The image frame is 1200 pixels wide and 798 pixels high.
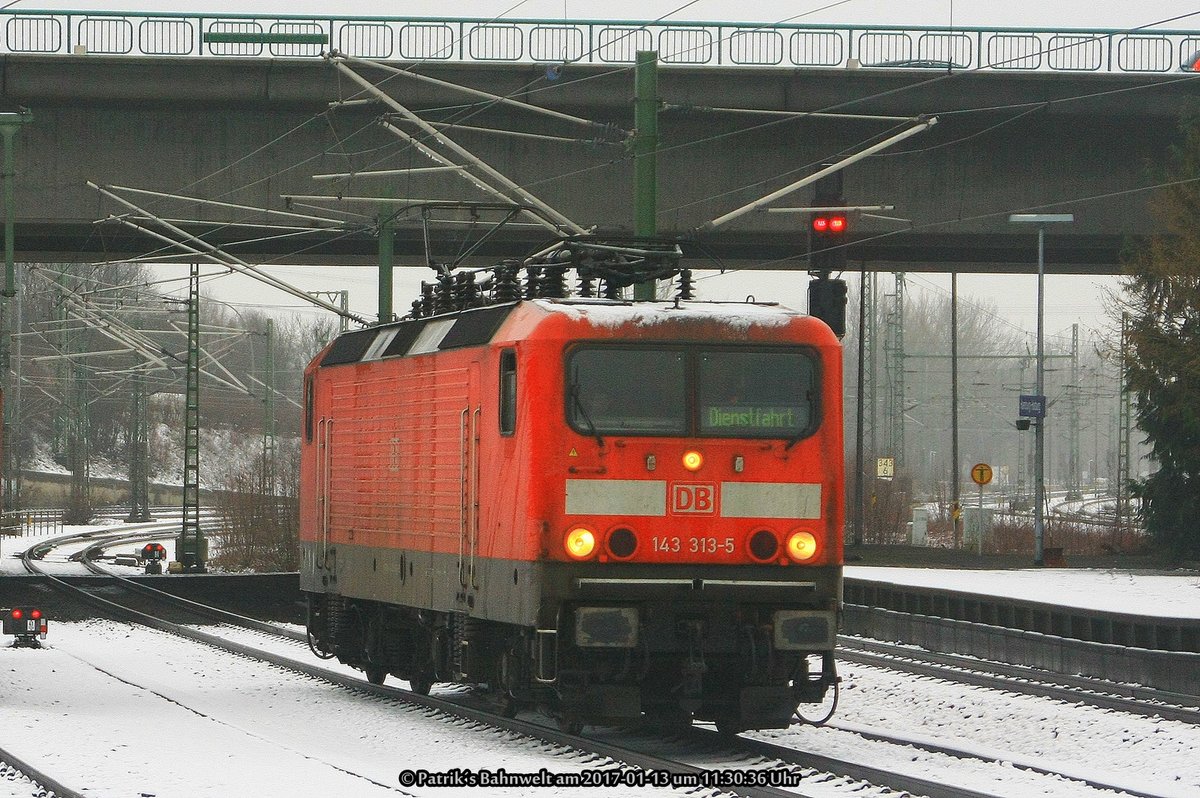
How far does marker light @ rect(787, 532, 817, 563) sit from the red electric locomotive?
1 centimetres

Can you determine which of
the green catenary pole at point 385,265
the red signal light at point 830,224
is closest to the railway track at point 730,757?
the red signal light at point 830,224

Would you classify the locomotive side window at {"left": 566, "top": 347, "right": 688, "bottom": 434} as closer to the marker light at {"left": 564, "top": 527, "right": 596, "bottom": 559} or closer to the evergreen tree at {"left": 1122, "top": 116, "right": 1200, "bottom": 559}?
the marker light at {"left": 564, "top": 527, "right": 596, "bottom": 559}

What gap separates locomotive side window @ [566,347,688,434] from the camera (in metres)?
13.1

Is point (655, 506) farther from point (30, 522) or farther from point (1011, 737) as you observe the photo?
point (30, 522)

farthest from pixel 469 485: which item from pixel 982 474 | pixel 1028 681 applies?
pixel 982 474

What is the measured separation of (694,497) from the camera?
43.2 feet

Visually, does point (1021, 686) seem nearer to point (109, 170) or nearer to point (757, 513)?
point (757, 513)

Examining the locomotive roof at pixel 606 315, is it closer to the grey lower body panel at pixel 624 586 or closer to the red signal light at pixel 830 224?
the grey lower body panel at pixel 624 586

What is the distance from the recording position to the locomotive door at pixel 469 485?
1417cm

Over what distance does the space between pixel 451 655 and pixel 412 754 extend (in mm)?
2124

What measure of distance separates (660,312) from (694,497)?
1312 mm


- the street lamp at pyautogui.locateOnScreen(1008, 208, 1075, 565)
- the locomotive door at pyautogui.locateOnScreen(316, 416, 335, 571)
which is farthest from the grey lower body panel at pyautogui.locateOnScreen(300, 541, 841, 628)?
the street lamp at pyautogui.locateOnScreen(1008, 208, 1075, 565)

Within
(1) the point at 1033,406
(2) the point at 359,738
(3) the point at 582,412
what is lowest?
(2) the point at 359,738

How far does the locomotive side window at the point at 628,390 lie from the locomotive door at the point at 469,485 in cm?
124
